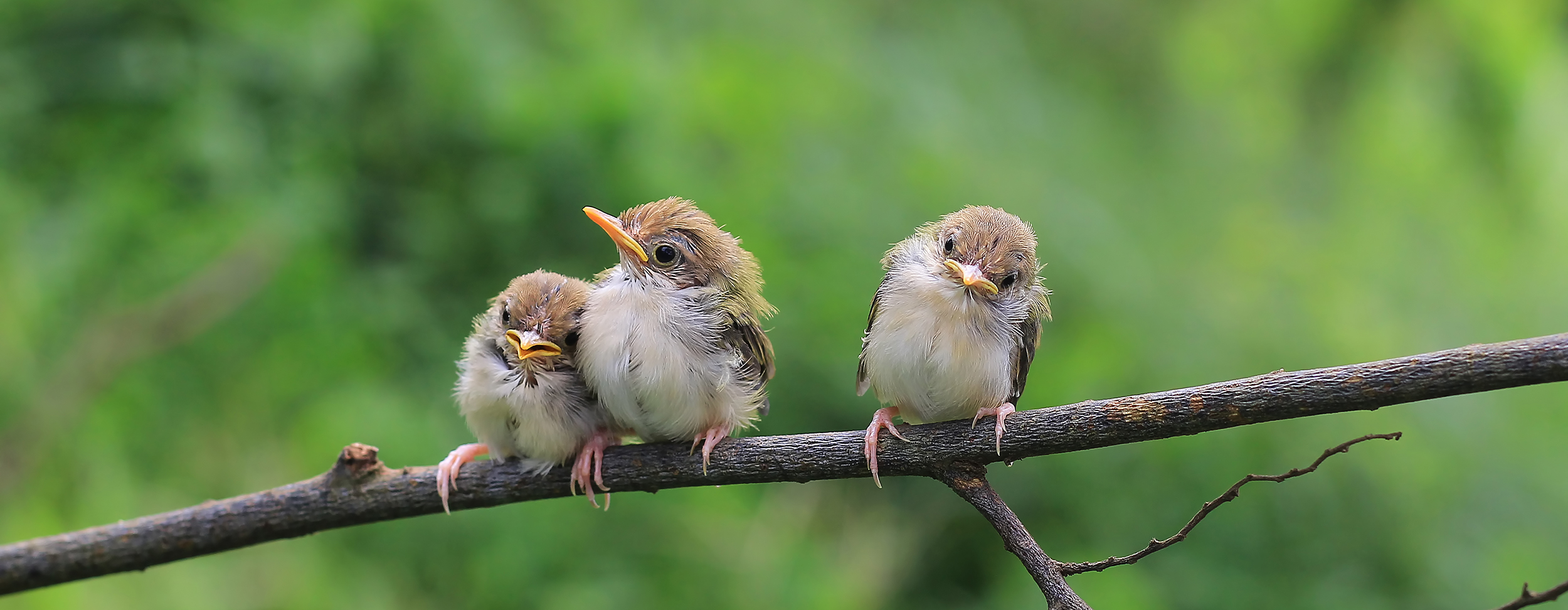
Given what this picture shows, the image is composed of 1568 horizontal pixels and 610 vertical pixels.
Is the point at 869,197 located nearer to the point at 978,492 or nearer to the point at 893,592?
the point at 893,592

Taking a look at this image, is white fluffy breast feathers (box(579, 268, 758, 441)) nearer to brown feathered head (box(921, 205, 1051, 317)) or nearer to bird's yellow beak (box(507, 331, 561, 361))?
bird's yellow beak (box(507, 331, 561, 361))

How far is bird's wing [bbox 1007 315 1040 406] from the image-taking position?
2266 mm

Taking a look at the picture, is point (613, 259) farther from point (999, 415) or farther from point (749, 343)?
point (999, 415)

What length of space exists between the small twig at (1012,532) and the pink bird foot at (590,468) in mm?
801

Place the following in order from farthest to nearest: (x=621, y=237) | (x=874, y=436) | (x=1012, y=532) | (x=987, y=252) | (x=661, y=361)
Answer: (x=621, y=237)
(x=661, y=361)
(x=987, y=252)
(x=874, y=436)
(x=1012, y=532)

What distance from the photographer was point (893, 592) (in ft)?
14.4

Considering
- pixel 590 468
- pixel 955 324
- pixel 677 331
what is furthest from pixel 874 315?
pixel 590 468

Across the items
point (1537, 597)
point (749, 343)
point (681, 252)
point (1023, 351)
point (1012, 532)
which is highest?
point (681, 252)

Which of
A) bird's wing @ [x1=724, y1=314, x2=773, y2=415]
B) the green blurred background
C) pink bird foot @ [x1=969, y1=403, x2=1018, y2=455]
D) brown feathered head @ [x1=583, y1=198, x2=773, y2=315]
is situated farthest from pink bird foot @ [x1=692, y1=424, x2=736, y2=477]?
the green blurred background

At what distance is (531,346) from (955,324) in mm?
1004

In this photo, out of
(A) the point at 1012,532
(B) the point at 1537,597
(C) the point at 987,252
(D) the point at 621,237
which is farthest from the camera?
(D) the point at 621,237

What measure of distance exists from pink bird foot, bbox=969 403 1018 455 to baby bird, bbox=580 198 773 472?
59 cm

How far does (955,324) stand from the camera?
2125 millimetres

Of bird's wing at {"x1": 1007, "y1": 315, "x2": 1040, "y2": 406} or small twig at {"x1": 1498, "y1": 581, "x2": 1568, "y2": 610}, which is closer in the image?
small twig at {"x1": 1498, "y1": 581, "x2": 1568, "y2": 610}
